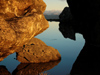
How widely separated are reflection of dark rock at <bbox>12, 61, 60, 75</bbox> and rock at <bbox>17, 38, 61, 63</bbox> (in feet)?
1.72

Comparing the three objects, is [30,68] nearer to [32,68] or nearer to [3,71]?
[32,68]

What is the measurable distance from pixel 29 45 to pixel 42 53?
1.08 meters

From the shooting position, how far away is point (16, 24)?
6844 mm

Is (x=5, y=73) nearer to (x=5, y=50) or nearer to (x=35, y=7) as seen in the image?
(x=5, y=50)

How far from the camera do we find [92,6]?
50.2 feet

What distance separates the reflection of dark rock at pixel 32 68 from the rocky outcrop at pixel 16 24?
1504mm

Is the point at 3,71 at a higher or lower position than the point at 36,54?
higher

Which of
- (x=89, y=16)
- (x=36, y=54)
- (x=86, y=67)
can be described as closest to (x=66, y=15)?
(x=89, y=16)

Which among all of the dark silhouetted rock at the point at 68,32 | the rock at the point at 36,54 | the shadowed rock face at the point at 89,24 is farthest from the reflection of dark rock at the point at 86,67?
the dark silhouetted rock at the point at 68,32

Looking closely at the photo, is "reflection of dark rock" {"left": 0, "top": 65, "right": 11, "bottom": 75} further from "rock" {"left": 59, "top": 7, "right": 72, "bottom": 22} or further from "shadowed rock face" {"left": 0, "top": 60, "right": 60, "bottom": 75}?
"rock" {"left": 59, "top": 7, "right": 72, "bottom": 22}

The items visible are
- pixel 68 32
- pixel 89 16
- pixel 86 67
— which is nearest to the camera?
pixel 86 67

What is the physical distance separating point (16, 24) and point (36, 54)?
4.04 metres

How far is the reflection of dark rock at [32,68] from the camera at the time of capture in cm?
851

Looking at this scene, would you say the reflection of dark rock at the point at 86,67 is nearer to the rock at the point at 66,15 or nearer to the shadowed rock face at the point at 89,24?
the shadowed rock face at the point at 89,24
